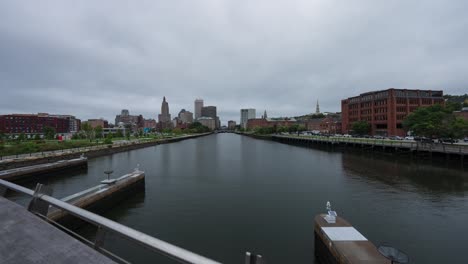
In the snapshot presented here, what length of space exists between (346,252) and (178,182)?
66.9ft

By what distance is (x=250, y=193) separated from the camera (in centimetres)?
2070

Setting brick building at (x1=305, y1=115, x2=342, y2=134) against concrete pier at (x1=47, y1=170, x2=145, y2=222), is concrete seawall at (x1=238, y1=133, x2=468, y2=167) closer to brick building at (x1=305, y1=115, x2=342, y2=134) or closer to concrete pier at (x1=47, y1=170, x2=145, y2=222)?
concrete pier at (x1=47, y1=170, x2=145, y2=222)

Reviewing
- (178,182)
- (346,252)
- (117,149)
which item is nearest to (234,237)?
(346,252)

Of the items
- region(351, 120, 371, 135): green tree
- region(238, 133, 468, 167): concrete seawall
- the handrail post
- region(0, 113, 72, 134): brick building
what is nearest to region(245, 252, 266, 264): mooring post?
the handrail post

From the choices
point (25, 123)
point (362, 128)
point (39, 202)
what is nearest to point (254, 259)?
point (39, 202)

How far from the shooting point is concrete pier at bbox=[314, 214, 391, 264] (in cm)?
739

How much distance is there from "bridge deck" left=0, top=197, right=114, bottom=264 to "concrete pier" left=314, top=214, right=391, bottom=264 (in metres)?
7.65

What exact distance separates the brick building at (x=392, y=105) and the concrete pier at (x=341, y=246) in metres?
91.6

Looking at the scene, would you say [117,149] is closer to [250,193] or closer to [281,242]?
[250,193]

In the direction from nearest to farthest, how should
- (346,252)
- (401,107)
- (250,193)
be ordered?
Answer: (346,252), (250,193), (401,107)

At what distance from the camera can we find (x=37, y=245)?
Answer: 2922 mm

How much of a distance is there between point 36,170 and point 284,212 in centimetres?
2928

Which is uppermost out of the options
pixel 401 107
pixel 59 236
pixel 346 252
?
pixel 401 107

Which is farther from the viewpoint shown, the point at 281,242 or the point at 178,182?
the point at 178,182
